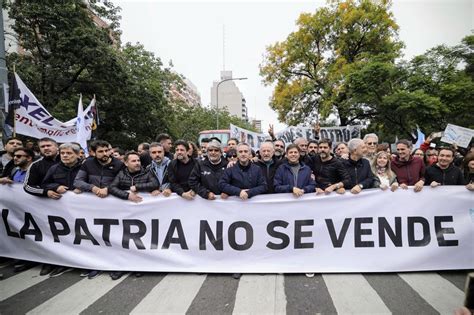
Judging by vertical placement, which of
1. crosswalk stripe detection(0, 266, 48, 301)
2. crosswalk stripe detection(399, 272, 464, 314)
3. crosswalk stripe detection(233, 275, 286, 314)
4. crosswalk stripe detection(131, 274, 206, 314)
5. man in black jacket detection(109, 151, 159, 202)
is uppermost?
man in black jacket detection(109, 151, 159, 202)

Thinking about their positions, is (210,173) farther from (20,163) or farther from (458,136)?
(458,136)

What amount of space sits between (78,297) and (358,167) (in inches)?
163

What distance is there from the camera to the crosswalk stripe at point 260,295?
10.1 ft

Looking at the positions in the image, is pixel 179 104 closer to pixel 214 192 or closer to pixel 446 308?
pixel 214 192

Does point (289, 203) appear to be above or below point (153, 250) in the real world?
above

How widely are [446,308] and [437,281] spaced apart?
682 millimetres

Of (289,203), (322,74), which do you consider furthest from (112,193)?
(322,74)

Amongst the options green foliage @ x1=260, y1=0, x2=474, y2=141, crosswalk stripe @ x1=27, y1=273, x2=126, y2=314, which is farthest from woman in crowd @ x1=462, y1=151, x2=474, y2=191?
green foliage @ x1=260, y1=0, x2=474, y2=141

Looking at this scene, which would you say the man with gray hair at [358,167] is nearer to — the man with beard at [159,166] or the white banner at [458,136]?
the man with beard at [159,166]

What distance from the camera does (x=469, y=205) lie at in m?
3.95

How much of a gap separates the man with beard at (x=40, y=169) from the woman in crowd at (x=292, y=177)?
137 inches

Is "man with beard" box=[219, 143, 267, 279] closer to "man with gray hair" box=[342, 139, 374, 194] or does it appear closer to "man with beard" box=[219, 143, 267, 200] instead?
"man with beard" box=[219, 143, 267, 200]

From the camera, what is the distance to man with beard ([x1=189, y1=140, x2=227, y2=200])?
429cm

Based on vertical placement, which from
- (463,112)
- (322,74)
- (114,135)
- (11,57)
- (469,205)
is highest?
(322,74)
